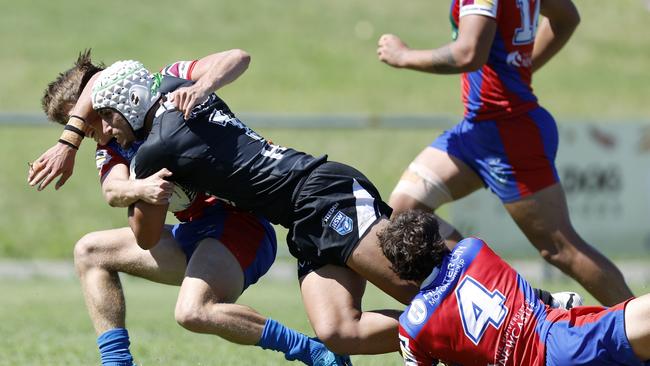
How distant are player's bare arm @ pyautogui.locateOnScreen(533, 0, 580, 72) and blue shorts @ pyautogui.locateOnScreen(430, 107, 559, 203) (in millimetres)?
606

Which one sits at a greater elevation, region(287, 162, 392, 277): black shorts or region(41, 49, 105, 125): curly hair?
region(41, 49, 105, 125): curly hair

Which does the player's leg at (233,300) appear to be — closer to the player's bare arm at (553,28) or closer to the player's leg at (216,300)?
the player's leg at (216,300)

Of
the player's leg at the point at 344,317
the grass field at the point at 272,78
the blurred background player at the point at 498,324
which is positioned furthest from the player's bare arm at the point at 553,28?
the grass field at the point at 272,78

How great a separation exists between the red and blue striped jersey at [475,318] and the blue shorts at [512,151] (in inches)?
66.7

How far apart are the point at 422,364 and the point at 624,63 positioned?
24.5m

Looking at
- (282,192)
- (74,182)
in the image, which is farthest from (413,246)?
(74,182)

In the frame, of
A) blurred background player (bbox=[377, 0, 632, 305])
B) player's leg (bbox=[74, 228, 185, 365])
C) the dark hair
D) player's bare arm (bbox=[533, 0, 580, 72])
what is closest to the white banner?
player's bare arm (bbox=[533, 0, 580, 72])

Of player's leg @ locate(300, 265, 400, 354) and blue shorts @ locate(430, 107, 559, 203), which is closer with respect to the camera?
player's leg @ locate(300, 265, 400, 354)

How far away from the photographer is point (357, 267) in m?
5.36

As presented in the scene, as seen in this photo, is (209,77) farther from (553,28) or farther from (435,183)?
(553,28)

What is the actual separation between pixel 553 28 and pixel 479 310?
2923 mm

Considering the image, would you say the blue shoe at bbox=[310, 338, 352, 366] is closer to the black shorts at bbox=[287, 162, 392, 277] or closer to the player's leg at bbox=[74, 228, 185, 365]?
the black shorts at bbox=[287, 162, 392, 277]

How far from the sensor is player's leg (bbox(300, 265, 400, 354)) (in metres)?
5.34

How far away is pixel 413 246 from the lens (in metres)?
5.04
